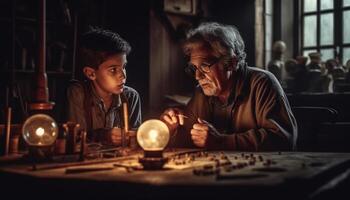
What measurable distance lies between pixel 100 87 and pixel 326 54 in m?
4.06

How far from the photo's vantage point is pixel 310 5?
7879mm

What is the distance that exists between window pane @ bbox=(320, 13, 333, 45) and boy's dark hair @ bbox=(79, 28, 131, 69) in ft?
12.6

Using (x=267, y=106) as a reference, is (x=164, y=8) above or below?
above

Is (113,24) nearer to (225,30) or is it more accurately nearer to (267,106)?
(225,30)

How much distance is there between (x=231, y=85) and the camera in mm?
4438

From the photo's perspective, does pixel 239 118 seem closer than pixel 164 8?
Yes

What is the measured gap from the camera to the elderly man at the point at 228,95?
4.14 meters

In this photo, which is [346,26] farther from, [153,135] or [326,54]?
[153,135]

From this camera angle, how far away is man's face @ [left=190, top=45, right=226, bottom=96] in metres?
4.38

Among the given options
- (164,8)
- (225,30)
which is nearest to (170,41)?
(164,8)

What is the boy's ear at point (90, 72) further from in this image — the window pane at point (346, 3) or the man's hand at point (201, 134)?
the window pane at point (346, 3)

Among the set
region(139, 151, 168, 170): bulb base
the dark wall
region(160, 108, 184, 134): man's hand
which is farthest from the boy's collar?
the dark wall

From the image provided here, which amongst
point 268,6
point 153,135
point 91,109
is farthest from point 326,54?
point 153,135

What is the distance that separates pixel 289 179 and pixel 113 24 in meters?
5.72
